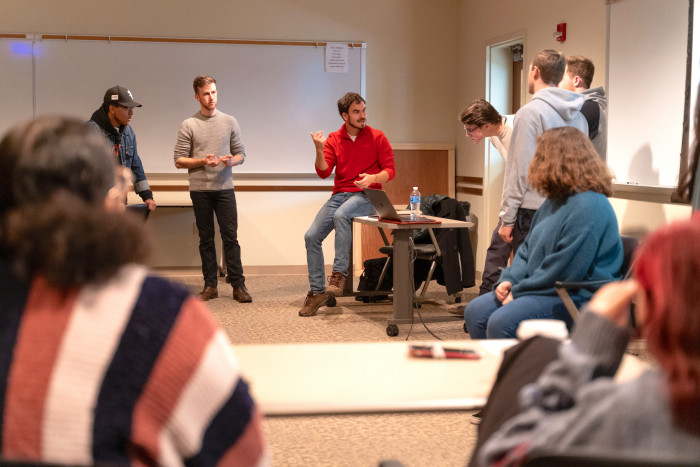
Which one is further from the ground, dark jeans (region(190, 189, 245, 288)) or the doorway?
the doorway

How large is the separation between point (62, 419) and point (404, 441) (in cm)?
210

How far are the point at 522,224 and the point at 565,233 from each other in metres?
1.02

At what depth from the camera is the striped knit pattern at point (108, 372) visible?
956 millimetres

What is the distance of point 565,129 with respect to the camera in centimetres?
293

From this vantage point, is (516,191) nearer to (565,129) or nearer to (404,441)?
(565,129)

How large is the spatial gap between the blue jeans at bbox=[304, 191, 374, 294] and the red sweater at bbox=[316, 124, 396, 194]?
0.13m

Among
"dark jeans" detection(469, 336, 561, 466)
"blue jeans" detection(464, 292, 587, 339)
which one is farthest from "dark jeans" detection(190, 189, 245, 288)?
"dark jeans" detection(469, 336, 561, 466)

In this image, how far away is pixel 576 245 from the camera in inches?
110

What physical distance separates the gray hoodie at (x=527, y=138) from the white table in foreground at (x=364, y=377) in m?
2.03

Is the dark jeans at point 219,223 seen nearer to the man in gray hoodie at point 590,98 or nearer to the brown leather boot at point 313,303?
the brown leather boot at point 313,303

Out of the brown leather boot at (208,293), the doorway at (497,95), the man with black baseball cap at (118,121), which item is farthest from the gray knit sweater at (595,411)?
the doorway at (497,95)

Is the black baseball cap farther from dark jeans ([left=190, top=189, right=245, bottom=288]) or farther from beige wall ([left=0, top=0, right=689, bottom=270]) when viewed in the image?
beige wall ([left=0, top=0, right=689, bottom=270])

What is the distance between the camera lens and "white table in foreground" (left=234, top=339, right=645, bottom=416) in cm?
144

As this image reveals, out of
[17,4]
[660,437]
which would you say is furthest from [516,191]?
[17,4]
